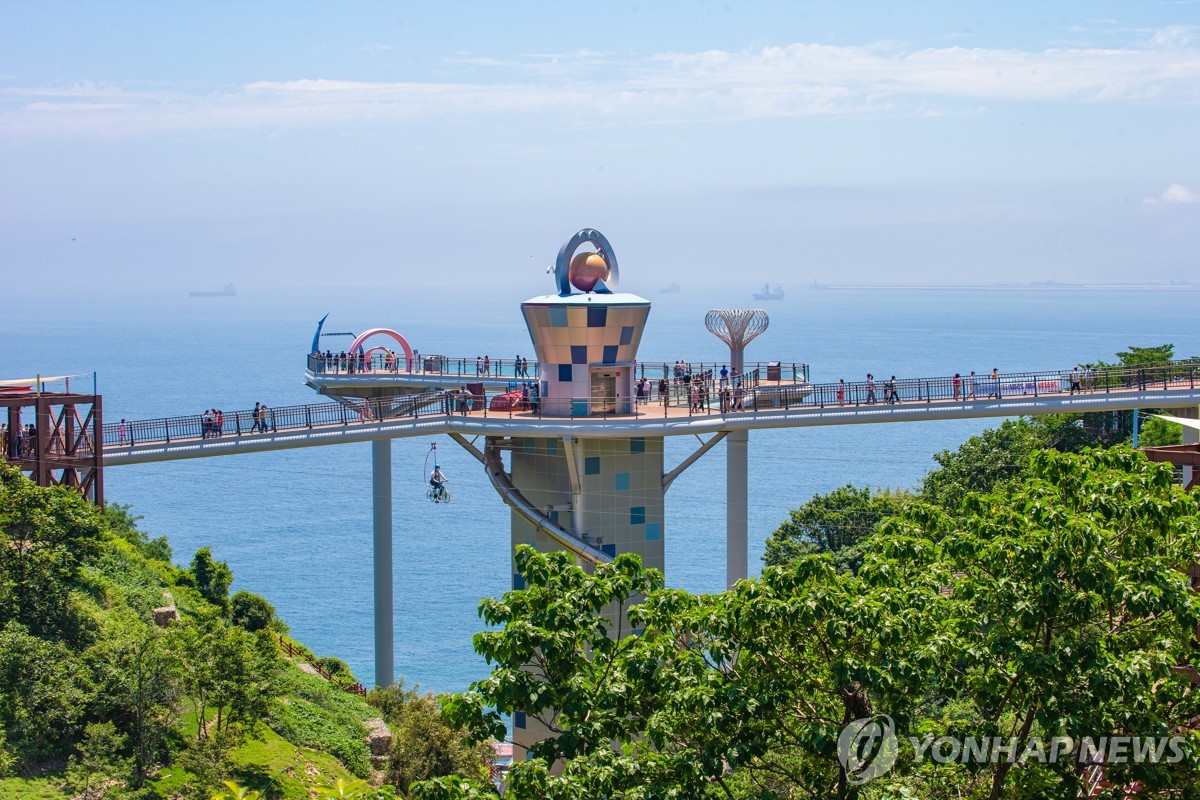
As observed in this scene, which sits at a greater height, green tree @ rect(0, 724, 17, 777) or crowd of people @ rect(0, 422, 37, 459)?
crowd of people @ rect(0, 422, 37, 459)

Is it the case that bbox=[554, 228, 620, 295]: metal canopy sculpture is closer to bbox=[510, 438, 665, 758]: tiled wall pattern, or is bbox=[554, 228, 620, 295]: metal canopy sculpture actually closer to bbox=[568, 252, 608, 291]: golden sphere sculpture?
bbox=[568, 252, 608, 291]: golden sphere sculpture

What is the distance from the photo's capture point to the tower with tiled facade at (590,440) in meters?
41.8

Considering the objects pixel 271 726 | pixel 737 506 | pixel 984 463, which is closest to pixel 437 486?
pixel 271 726

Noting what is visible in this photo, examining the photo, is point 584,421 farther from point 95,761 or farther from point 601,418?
→ point 95,761

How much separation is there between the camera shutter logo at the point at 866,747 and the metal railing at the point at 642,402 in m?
21.7

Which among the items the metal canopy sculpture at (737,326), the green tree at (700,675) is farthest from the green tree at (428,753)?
the green tree at (700,675)

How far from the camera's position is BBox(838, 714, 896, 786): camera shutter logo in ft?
65.8

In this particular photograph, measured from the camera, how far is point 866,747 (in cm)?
2008

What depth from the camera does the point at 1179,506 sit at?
21297 millimetres

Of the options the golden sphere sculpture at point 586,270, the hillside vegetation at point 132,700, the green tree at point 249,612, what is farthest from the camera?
the green tree at point 249,612

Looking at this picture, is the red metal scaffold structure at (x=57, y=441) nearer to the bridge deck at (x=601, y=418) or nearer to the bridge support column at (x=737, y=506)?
the bridge deck at (x=601, y=418)

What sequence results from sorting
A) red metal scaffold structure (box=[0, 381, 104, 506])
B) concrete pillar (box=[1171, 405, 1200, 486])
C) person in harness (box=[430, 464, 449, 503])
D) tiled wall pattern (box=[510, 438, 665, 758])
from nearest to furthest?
concrete pillar (box=[1171, 405, 1200, 486]) < red metal scaffold structure (box=[0, 381, 104, 506]) < tiled wall pattern (box=[510, 438, 665, 758]) < person in harness (box=[430, 464, 449, 503])

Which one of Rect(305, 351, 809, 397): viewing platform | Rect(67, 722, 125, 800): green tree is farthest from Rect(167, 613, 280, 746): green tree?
Rect(305, 351, 809, 397): viewing platform

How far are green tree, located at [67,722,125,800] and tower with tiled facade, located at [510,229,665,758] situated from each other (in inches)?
488
